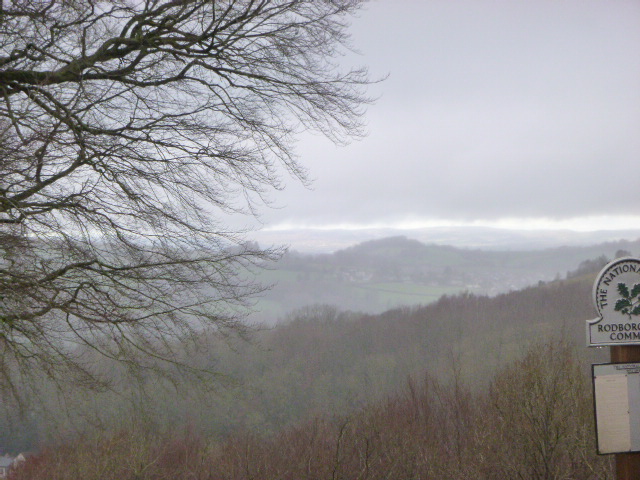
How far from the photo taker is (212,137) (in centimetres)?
759

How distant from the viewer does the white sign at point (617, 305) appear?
4.43m

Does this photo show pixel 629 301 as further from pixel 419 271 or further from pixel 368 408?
pixel 419 271

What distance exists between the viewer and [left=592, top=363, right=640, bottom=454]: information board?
436 centimetres

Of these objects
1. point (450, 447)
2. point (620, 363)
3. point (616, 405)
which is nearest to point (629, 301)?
point (620, 363)

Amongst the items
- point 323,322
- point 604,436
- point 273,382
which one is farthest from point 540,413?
point 323,322

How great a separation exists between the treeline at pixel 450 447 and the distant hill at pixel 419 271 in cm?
5039

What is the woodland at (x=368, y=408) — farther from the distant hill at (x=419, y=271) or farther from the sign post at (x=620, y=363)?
the distant hill at (x=419, y=271)

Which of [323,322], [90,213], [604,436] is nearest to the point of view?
[604,436]

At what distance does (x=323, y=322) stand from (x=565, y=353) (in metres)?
43.6

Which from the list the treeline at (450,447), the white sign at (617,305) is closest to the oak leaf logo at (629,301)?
the white sign at (617,305)

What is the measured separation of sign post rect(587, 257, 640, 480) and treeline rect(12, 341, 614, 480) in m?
2.53

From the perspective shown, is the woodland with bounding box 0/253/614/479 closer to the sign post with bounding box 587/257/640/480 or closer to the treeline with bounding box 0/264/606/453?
the treeline with bounding box 0/264/606/453

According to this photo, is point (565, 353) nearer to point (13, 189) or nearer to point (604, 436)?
point (604, 436)

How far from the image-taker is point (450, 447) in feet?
47.7
